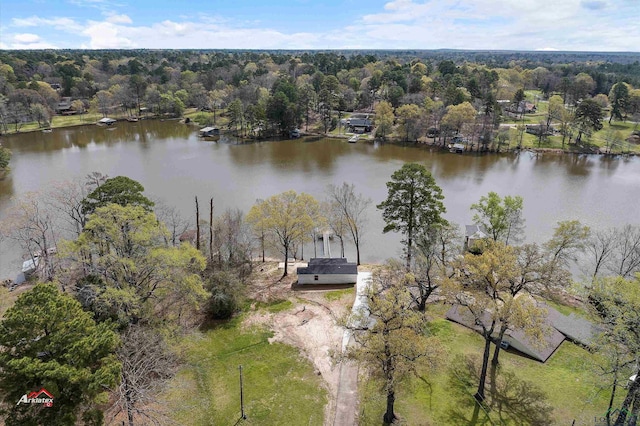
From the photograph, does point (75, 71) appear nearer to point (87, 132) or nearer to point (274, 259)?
point (87, 132)

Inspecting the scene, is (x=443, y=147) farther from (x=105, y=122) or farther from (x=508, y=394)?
(x=105, y=122)

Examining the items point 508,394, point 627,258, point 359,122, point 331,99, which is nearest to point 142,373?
point 508,394

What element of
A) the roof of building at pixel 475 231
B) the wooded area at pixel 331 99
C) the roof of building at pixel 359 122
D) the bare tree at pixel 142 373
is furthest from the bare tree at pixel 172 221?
the roof of building at pixel 359 122

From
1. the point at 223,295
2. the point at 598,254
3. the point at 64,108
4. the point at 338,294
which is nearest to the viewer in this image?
the point at 223,295

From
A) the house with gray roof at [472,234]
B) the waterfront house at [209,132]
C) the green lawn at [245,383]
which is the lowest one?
the green lawn at [245,383]

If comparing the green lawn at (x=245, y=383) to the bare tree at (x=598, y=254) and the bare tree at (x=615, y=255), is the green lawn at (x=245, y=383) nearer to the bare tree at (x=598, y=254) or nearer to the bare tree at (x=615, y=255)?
the bare tree at (x=615, y=255)

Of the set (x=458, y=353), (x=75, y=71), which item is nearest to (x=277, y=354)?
(x=458, y=353)

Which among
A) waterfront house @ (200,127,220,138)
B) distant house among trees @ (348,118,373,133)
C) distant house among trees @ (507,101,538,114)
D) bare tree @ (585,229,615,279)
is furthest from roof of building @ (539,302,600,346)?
distant house among trees @ (507,101,538,114)
